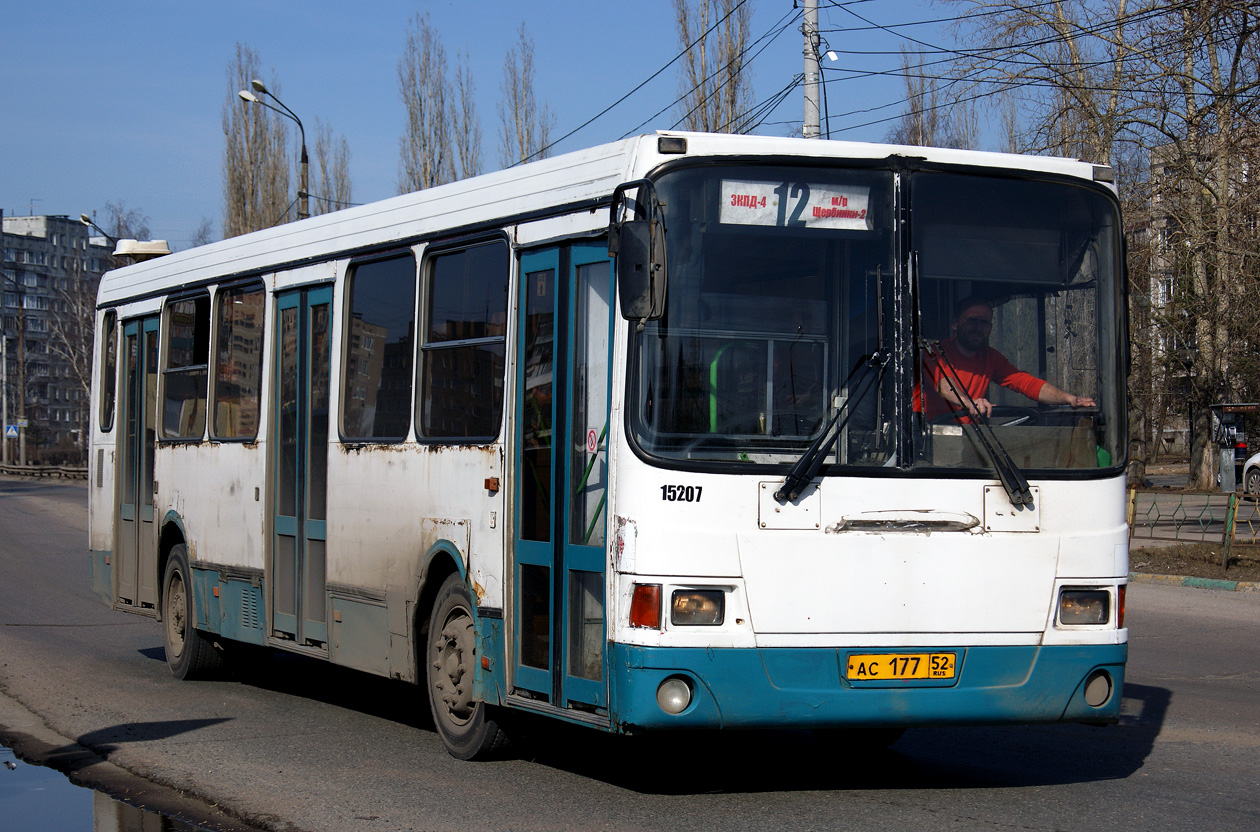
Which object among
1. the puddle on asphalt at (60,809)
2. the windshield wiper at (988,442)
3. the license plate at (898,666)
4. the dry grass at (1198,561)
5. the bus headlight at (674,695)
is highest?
the windshield wiper at (988,442)

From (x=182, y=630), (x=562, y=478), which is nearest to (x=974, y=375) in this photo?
(x=562, y=478)

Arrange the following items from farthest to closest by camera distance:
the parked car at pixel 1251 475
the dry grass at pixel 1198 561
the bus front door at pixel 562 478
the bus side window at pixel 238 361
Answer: the parked car at pixel 1251 475 → the dry grass at pixel 1198 561 → the bus side window at pixel 238 361 → the bus front door at pixel 562 478

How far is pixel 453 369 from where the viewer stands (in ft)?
26.4

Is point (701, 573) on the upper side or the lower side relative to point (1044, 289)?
lower

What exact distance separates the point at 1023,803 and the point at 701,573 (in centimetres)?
190

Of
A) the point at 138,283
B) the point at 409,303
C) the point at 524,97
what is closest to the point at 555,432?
the point at 409,303

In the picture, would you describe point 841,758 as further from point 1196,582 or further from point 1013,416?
point 1196,582

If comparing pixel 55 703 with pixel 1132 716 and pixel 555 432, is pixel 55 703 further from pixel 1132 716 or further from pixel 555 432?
pixel 1132 716

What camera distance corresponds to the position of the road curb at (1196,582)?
58.7ft

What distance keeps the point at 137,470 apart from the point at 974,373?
8097mm

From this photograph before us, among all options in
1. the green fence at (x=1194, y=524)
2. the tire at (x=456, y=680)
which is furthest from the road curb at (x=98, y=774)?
the green fence at (x=1194, y=524)

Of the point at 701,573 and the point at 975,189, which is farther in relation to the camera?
the point at 975,189

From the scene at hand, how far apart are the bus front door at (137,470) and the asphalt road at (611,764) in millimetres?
766

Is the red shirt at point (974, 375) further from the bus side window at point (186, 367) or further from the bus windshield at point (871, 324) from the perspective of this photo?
the bus side window at point (186, 367)
